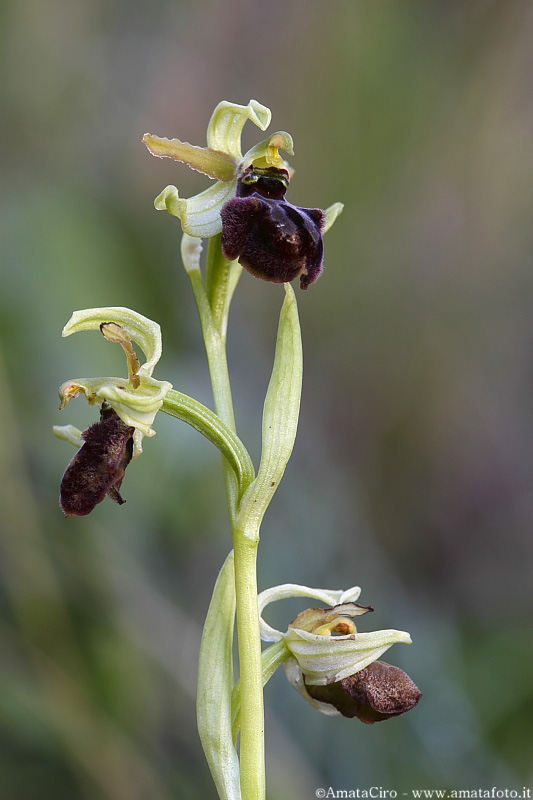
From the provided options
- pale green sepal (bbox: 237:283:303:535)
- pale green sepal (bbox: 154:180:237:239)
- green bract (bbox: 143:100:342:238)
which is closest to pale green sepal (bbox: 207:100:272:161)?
green bract (bbox: 143:100:342:238)

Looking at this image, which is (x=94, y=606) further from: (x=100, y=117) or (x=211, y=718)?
(x=100, y=117)

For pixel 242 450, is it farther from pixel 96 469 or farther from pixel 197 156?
pixel 197 156

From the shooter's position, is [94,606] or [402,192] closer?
[94,606]

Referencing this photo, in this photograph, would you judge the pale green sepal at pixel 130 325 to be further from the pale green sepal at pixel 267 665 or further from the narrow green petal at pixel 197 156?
the pale green sepal at pixel 267 665

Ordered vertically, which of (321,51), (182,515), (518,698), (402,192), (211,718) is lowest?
(518,698)

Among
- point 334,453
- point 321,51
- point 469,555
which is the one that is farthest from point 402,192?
point 469,555

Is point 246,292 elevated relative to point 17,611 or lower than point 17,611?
elevated

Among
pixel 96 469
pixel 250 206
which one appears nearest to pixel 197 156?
pixel 250 206

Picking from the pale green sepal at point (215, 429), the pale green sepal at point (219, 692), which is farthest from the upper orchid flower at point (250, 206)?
the pale green sepal at point (219, 692)
